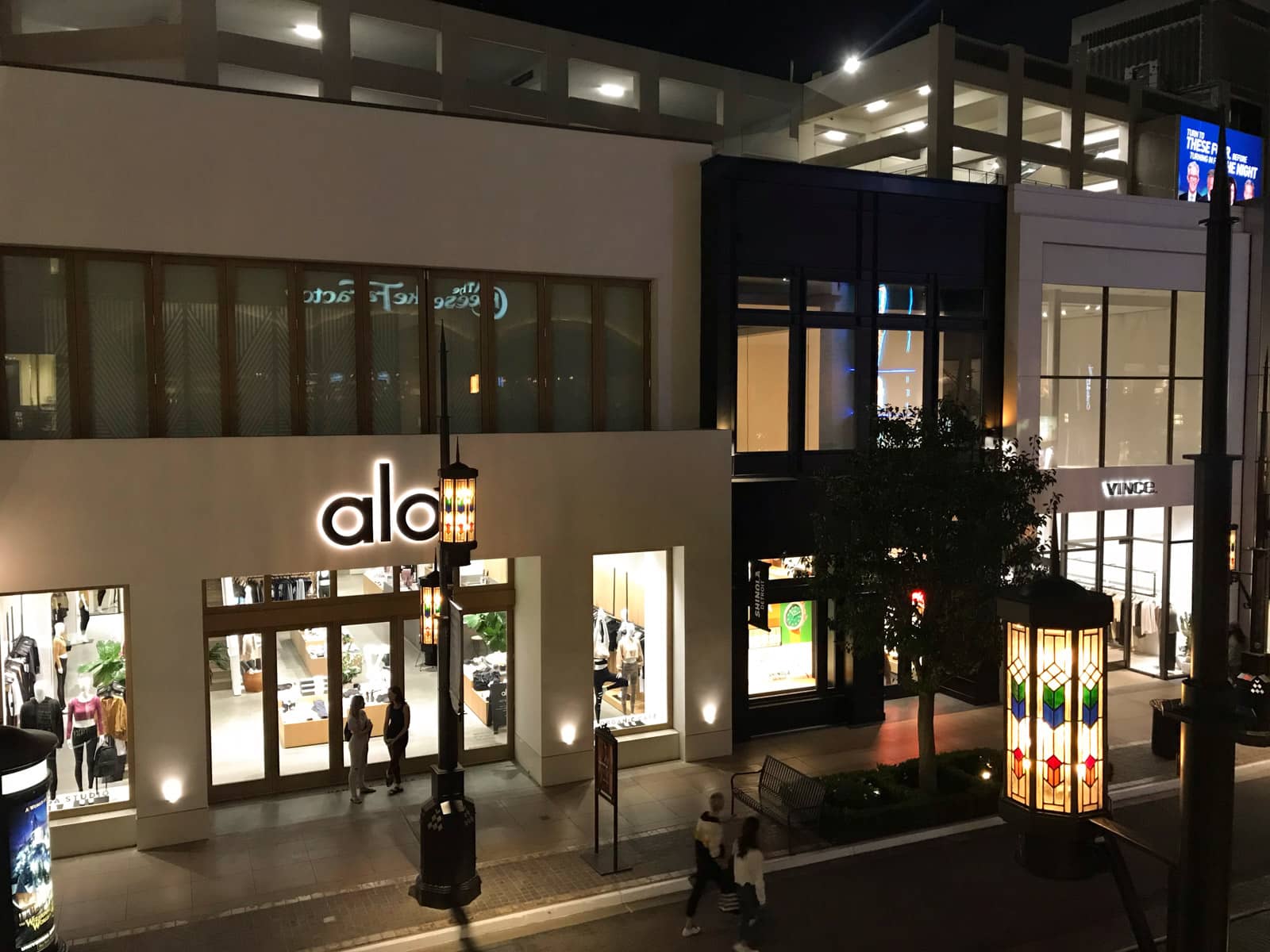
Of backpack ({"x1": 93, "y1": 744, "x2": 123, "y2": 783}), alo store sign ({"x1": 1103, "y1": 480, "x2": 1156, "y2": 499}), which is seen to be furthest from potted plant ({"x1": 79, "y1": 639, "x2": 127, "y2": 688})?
alo store sign ({"x1": 1103, "y1": 480, "x2": 1156, "y2": 499})

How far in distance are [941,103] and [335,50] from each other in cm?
1398

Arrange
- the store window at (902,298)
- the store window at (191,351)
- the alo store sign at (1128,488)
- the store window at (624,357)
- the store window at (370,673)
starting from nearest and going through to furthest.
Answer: the store window at (191,351) < the store window at (370,673) < the store window at (624,357) < the store window at (902,298) < the alo store sign at (1128,488)

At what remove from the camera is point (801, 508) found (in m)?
19.0

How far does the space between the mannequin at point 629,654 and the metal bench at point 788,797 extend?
354 cm

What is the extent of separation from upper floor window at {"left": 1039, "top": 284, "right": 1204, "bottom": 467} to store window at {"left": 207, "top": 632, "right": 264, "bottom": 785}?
16587mm

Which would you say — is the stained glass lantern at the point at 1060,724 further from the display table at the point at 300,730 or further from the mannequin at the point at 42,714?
the mannequin at the point at 42,714

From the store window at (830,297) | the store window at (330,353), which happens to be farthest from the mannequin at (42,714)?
the store window at (830,297)

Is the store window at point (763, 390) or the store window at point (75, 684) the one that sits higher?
the store window at point (763, 390)

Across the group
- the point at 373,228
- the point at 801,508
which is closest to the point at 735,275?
the point at 801,508

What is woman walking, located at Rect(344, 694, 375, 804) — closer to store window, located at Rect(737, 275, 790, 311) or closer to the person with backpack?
the person with backpack

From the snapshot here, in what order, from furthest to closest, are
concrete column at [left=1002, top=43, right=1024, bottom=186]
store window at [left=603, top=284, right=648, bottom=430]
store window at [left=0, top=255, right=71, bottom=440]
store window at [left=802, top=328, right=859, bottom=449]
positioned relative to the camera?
concrete column at [left=1002, top=43, right=1024, bottom=186] < store window at [left=802, top=328, right=859, bottom=449] < store window at [left=603, top=284, right=648, bottom=430] < store window at [left=0, top=255, right=71, bottom=440]

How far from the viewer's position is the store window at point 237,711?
51.3ft

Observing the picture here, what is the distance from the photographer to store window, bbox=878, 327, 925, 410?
2012cm

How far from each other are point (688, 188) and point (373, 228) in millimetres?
5580
